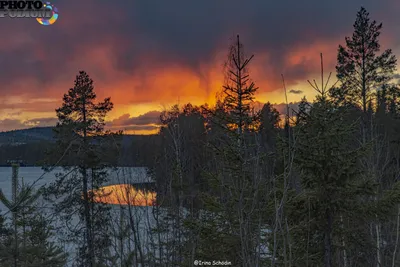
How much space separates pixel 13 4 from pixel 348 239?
7.35 m

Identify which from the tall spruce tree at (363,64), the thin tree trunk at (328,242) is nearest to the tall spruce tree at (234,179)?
the thin tree trunk at (328,242)

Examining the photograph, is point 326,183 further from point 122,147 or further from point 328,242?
point 122,147

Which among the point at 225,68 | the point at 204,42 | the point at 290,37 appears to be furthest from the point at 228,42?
the point at 204,42

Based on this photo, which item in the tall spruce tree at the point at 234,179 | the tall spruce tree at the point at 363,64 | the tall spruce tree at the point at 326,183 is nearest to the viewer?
the tall spruce tree at the point at 234,179

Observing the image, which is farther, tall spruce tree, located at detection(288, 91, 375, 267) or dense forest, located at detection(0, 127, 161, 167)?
tall spruce tree, located at detection(288, 91, 375, 267)

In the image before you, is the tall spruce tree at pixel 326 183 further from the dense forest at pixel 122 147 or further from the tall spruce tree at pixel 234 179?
the dense forest at pixel 122 147

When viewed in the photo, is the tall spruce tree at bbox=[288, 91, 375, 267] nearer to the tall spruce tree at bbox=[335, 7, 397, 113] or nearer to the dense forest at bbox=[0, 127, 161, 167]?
the dense forest at bbox=[0, 127, 161, 167]

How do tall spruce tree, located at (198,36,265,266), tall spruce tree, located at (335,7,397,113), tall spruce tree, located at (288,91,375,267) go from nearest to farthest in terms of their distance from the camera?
1. tall spruce tree, located at (198,36,265,266)
2. tall spruce tree, located at (288,91,375,267)
3. tall spruce tree, located at (335,7,397,113)

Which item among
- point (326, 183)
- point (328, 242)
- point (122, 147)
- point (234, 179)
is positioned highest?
point (122, 147)

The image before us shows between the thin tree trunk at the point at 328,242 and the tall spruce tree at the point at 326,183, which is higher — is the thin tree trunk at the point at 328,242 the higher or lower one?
the lower one

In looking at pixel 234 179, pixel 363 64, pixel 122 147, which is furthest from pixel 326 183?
pixel 363 64

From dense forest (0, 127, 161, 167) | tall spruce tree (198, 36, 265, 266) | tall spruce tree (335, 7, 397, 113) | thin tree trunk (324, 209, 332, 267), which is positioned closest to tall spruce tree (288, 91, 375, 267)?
thin tree trunk (324, 209, 332, 267)

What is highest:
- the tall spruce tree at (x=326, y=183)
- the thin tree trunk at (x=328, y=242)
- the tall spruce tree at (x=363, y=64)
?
the tall spruce tree at (x=363, y=64)

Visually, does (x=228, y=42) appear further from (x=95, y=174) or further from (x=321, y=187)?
(x=95, y=174)
